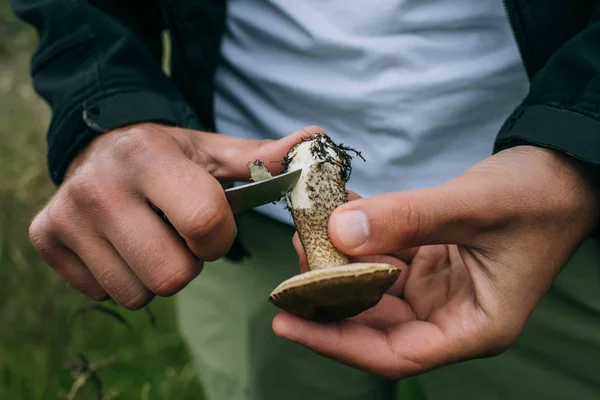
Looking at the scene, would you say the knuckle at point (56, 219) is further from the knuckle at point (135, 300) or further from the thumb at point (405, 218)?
the thumb at point (405, 218)

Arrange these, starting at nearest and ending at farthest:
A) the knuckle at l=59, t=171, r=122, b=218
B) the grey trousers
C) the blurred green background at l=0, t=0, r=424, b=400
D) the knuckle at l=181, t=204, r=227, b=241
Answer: the knuckle at l=181, t=204, r=227, b=241 → the knuckle at l=59, t=171, r=122, b=218 → the grey trousers → the blurred green background at l=0, t=0, r=424, b=400

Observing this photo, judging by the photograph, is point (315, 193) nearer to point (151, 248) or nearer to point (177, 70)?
point (151, 248)

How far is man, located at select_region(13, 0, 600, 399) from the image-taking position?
4.00ft

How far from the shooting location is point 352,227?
1155mm

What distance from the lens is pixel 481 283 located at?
1243 mm

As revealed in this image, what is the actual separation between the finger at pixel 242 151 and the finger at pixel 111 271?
13.5 inches

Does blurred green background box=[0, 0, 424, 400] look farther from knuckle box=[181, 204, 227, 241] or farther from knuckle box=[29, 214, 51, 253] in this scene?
knuckle box=[181, 204, 227, 241]

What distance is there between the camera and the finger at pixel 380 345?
49.4 inches

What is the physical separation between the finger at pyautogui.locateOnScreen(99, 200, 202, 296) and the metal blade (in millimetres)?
167

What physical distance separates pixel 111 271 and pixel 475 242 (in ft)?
2.82

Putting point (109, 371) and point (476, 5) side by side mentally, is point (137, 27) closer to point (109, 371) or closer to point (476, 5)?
point (476, 5)

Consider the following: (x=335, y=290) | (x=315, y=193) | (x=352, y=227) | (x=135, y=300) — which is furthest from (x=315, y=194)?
(x=135, y=300)

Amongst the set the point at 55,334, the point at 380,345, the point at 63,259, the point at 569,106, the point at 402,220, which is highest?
the point at 569,106

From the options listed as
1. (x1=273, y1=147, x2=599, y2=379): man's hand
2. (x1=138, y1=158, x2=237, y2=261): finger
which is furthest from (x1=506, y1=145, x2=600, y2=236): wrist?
(x1=138, y1=158, x2=237, y2=261): finger
